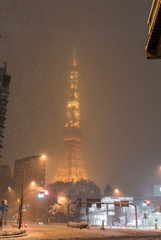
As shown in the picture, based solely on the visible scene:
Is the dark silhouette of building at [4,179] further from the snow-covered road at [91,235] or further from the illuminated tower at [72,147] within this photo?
the snow-covered road at [91,235]

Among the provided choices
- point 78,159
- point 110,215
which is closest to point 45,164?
point 78,159

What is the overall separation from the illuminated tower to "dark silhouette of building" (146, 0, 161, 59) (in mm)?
104847

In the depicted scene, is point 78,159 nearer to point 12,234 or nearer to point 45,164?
point 45,164

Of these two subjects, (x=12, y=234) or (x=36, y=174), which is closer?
(x=12, y=234)

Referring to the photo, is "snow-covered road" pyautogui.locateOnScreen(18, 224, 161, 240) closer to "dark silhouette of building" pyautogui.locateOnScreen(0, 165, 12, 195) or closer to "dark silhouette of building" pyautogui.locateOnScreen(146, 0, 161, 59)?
"dark silhouette of building" pyautogui.locateOnScreen(146, 0, 161, 59)

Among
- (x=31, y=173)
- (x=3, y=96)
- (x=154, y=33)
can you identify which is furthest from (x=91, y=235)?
(x=31, y=173)

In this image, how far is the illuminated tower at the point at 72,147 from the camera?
420 ft

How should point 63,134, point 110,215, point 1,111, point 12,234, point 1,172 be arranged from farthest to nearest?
point 1,172 < point 63,134 < point 110,215 < point 1,111 < point 12,234

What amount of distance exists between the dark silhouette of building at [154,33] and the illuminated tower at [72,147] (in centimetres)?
10485

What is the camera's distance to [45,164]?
136 meters

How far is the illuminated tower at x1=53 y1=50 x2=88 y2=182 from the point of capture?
128 m

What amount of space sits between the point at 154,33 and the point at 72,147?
130336 millimetres

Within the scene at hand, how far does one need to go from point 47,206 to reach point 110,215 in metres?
32.7

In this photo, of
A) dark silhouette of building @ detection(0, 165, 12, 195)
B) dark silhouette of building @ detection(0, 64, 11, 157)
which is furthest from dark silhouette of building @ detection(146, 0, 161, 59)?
dark silhouette of building @ detection(0, 165, 12, 195)
